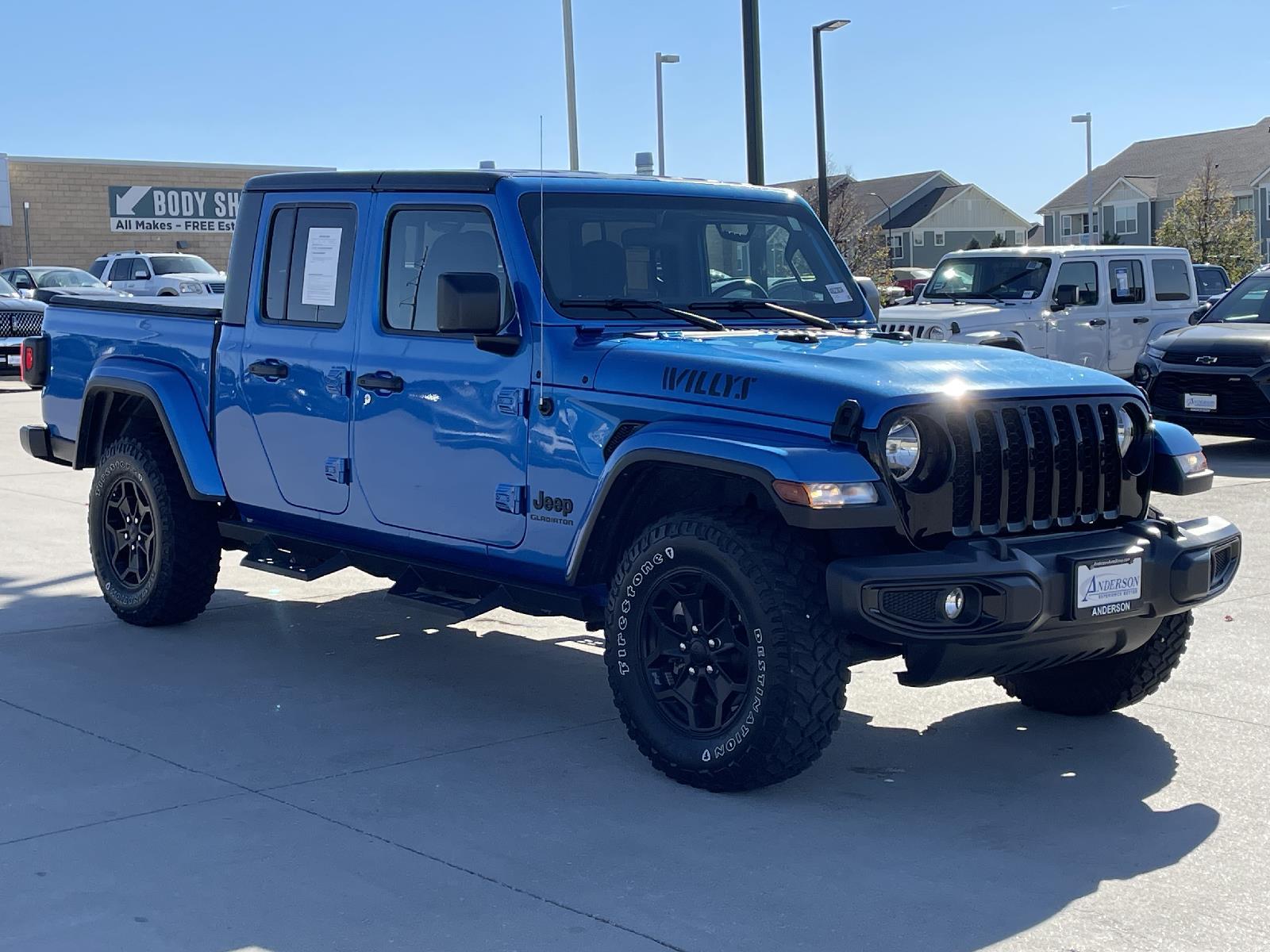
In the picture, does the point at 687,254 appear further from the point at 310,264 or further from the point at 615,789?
the point at 615,789

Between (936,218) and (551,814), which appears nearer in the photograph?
(551,814)

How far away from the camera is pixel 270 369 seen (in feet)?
22.1

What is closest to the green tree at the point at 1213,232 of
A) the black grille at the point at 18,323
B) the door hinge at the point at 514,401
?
the black grille at the point at 18,323

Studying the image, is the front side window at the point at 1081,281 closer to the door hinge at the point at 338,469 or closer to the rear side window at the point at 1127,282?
the rear side window at the point at 1127,282

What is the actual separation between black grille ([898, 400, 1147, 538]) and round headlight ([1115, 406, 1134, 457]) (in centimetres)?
5

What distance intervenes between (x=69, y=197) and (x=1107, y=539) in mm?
48878

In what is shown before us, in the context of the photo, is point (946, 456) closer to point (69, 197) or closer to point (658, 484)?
point (658, 484)

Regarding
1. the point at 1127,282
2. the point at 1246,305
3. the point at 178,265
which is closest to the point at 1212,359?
the point at 1246,305

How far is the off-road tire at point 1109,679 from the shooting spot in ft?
18.5

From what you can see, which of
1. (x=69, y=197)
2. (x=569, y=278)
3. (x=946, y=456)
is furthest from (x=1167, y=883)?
(x=69, y=197)

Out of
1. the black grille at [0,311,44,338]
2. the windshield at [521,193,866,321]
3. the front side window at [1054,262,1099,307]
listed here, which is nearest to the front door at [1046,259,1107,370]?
the front side window at [1054,262,1099,307]

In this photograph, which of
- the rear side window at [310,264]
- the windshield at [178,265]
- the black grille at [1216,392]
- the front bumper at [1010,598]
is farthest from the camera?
the windshield at [178,265]

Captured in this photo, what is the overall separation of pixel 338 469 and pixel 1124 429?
3.02 metres

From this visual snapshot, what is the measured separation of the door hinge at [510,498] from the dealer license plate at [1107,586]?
1.95 meters
